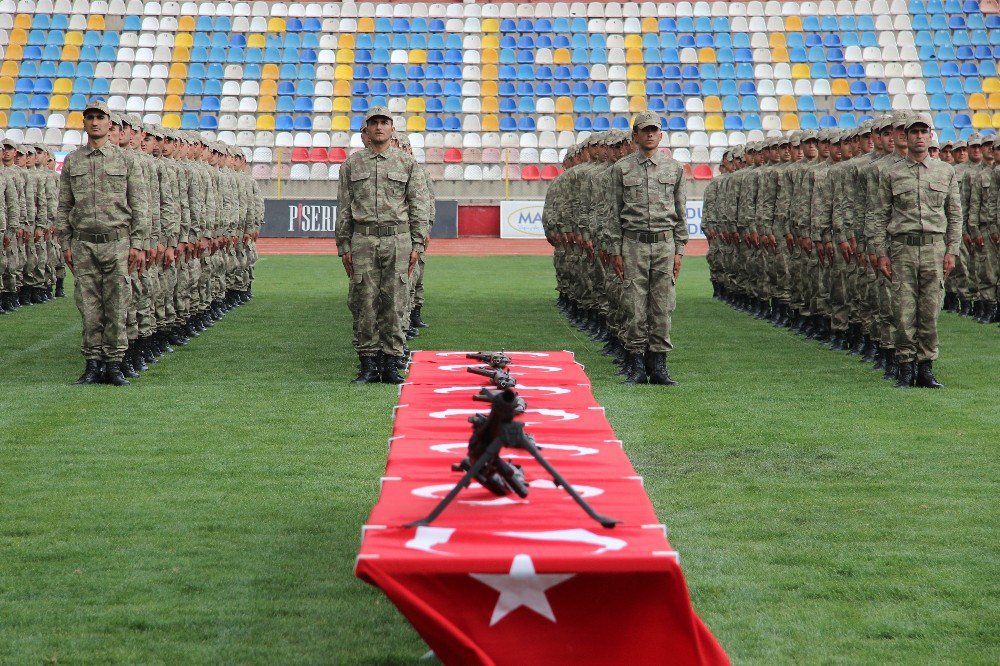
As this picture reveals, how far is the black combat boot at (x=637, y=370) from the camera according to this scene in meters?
10.9

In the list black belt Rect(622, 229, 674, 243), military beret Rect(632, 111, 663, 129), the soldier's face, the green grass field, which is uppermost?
military beret Rect(632, 111, 663, 129)

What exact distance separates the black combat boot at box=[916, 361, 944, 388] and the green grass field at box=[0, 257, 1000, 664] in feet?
0.72

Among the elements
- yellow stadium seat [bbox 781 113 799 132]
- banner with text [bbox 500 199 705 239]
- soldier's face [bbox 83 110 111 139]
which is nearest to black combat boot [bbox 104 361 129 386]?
soldier's face [bbox 83 110 111 139]

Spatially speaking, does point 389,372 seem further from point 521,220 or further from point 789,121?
point 789,121

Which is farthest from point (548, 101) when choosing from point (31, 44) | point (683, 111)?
point (31, 44)

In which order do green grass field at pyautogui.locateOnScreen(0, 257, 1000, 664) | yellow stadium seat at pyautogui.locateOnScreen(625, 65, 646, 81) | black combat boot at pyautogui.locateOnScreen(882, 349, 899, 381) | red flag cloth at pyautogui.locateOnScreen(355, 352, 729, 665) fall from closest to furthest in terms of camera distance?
red flag cloth at pyautogui.locateOnScreen(355, 352, 729, 665) < green grass field at pyautogui.locateOnScreen(0, 257, 1000, 664) < black combat boot at pyautogui.locateOnScreen(882, 349, 899, 381) < yellow stadium seat at pyautogui.locateOnScreen(625, 65, 646, 81)

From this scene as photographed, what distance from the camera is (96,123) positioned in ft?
33.3

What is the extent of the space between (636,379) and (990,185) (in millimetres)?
7467

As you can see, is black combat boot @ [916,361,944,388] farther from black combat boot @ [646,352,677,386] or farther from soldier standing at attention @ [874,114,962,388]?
black combat boot @ [646,352,677,386]

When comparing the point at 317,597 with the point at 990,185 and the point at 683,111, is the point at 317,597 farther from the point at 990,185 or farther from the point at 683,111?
the point at 683,111

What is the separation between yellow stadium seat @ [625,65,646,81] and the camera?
113ft

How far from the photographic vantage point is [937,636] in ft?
15.5

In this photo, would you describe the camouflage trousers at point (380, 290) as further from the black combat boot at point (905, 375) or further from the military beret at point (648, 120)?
the black combat boot at point (905, 375)

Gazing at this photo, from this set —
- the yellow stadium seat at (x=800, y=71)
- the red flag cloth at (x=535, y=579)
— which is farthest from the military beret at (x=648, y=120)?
the yellow stadium seat at (x=800, y=71)
